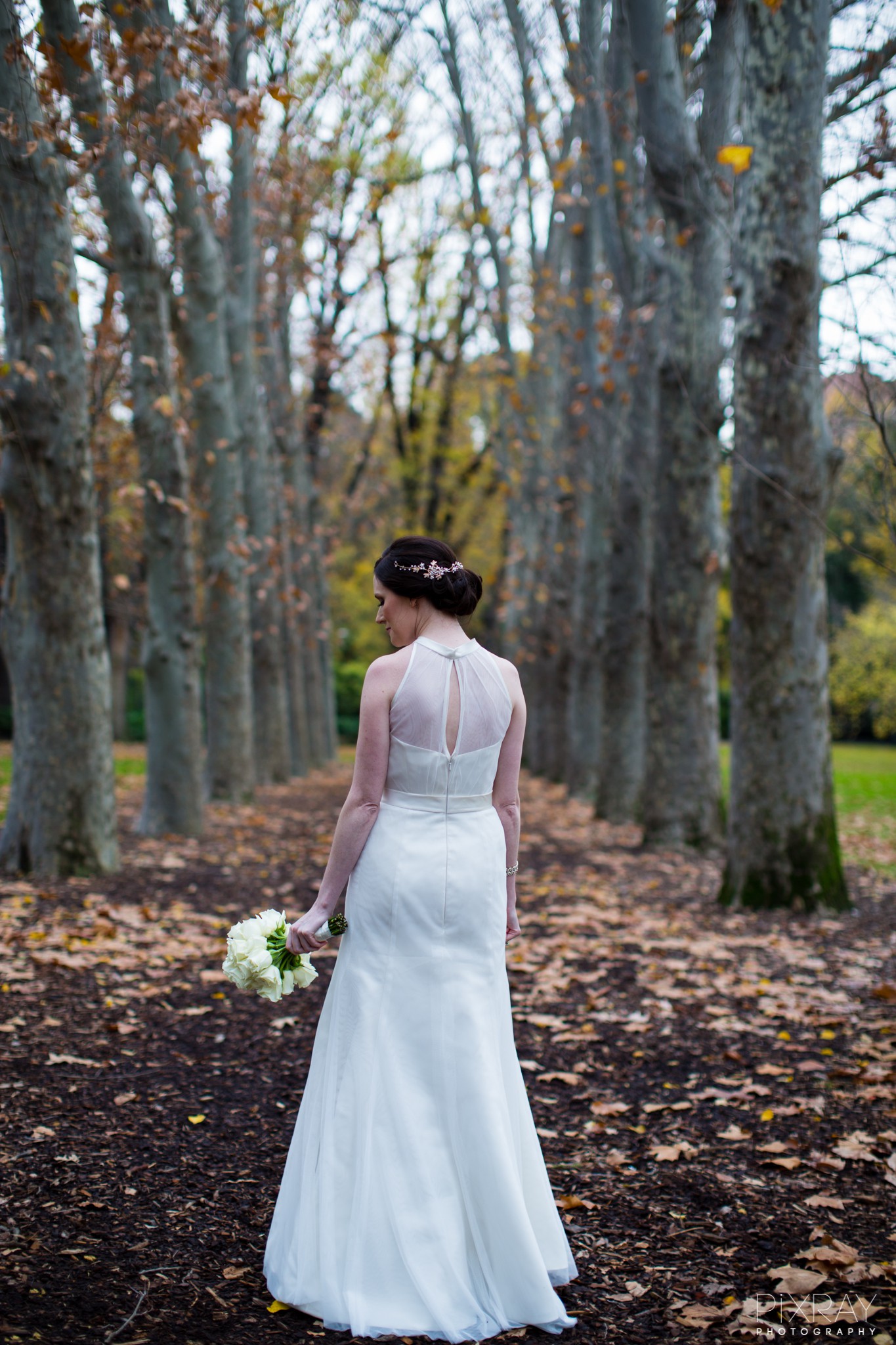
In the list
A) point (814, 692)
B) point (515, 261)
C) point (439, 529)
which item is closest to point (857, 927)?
point (814, 692)

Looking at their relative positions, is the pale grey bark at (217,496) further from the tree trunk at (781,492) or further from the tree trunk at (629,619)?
the tree trunk at (781,492)

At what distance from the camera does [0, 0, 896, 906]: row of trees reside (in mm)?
7258

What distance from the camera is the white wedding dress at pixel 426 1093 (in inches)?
109

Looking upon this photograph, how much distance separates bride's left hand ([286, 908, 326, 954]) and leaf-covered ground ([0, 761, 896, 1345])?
0.93 meters

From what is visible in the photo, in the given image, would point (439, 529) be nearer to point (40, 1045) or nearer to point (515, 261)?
point (515, 261)

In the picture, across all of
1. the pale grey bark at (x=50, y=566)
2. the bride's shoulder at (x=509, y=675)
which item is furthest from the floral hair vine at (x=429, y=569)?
the pale grey bark at (x=50, y=566)

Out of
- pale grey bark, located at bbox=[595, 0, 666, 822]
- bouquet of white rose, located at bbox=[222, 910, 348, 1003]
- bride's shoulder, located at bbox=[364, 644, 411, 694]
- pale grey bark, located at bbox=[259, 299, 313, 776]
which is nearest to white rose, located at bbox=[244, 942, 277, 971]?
bouquet of white rose, located at bbox=[222, 910, 348, 1003]

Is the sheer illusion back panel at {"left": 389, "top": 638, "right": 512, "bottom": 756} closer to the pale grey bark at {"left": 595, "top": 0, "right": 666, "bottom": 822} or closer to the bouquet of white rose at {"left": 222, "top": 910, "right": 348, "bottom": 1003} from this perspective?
the bouquet of white rose at {"left": 222, "top": 910, "right": 348, "bottom": 1003}

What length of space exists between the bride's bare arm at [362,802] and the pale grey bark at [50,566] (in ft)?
17.1

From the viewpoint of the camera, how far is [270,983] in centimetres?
302

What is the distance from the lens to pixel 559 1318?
9.14ft

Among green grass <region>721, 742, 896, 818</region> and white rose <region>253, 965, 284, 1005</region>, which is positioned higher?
white rose <region>253, 965, 284, 1005</region>

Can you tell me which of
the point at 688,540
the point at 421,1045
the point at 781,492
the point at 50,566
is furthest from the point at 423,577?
the point at 688,540

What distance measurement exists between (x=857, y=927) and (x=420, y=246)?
20732 mm
